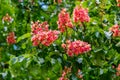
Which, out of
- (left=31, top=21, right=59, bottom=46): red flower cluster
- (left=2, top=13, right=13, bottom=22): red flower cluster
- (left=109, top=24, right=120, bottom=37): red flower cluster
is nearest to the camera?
(left=31, top=21, right=59, bottom=46): red flower cluster

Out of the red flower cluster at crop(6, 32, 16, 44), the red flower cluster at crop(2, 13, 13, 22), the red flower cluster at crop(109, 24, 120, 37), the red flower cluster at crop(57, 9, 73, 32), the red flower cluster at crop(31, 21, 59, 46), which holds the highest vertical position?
the red flower cluster at crop(57, 9, 73, 32)

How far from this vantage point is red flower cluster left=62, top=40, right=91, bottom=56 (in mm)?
3059

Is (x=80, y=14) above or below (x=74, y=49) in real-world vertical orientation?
above

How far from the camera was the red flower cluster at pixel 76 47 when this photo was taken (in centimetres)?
306

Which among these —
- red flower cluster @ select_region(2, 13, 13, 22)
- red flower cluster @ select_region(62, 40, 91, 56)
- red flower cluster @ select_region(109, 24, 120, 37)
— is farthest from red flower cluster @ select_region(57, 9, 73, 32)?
red flower cluster @ select_region(2, 13, 13, 22)

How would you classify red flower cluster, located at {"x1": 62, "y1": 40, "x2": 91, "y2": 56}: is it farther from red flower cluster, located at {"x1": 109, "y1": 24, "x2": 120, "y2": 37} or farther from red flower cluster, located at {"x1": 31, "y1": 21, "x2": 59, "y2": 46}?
red flower cluster, located at {"x1": 109, "y1": 24, "x2": 120, "y2": 37}

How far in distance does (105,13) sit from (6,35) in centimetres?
86

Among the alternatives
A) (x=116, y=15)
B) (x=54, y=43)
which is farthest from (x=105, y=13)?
(x=54, y=43)

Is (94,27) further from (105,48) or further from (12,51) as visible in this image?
(12,51)

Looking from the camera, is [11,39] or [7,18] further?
[7,18]

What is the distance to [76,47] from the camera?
3.07m

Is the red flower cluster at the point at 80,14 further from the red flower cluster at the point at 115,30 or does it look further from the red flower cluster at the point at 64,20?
the red flower cluster at the point at 115,30

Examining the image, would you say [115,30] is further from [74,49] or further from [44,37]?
[44,37]

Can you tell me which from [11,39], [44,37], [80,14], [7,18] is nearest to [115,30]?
[80,14]
